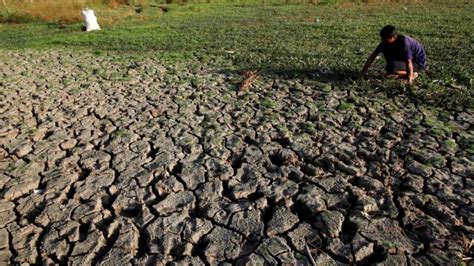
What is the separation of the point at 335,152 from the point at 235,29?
8.03 m

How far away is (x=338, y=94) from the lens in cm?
539

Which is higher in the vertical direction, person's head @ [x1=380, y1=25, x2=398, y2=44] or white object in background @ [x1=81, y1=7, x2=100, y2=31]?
person's head @ [x1=380, y1=25, x2=398, y2=44]

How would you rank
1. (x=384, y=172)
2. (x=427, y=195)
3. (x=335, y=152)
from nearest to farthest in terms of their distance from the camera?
1. (x=427, y=195)
2. (x=384, y=172)
3. (x=335, y=152)

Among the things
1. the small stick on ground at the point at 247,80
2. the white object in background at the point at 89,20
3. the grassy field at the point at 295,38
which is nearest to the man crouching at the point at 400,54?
the grassy field at the point at 295,38

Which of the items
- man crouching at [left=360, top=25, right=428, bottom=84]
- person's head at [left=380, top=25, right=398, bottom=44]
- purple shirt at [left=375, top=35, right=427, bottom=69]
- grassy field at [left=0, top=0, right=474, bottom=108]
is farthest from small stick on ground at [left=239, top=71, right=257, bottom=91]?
person's head at [left=380, top=25, right=398, bottom=44]

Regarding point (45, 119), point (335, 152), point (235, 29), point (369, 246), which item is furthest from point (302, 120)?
point (235, 29)

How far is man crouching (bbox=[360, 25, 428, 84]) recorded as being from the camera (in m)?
5.14

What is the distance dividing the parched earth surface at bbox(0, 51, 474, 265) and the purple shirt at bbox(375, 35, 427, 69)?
2.07 feet

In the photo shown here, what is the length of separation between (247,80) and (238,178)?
2.77 meters

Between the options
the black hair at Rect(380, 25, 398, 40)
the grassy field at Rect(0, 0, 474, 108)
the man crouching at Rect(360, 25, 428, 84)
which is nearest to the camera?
the black hair at Rect(380, 25, 398, 40)

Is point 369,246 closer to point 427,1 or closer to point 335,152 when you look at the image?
point 335,152

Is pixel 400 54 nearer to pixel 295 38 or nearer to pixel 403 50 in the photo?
pixel 403 50

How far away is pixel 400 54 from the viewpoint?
208 inches

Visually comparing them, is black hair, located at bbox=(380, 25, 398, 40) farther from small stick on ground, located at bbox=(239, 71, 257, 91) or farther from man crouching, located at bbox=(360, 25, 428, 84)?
small stick on ground, located at bbox=(239, 71, 257, 91)
